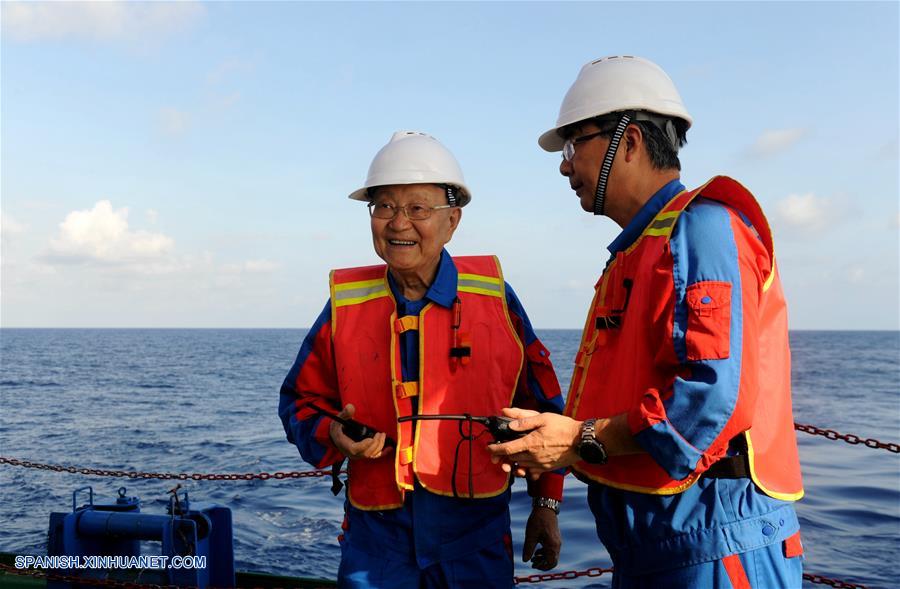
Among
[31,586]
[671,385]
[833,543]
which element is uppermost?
[671,385]

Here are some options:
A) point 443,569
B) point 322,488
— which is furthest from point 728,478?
point 322,488

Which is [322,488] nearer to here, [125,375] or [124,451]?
[124,451]

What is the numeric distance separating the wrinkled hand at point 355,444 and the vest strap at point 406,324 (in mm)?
400

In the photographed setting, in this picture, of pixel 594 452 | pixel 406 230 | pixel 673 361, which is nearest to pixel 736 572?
pixel 594 452

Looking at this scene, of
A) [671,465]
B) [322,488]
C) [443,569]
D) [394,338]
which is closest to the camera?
[671,465]

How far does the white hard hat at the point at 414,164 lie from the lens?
129 inches

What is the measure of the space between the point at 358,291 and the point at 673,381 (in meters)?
1.78

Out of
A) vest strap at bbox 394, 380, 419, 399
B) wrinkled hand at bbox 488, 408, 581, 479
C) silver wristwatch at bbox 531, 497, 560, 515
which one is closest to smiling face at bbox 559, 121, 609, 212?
wrinkled hand at bbox 488, 408, 581, 479

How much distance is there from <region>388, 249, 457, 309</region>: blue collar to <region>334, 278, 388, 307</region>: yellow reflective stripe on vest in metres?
0.06

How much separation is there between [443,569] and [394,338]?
0.95 m

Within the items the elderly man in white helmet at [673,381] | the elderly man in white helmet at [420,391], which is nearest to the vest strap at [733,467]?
the elderly man in white helmet at [673,381]

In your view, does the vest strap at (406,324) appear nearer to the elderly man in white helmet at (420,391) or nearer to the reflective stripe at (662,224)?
the elderly man in white helmet at (420,391)

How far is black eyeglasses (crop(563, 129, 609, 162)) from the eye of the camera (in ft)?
8.42

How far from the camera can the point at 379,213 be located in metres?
3.34
